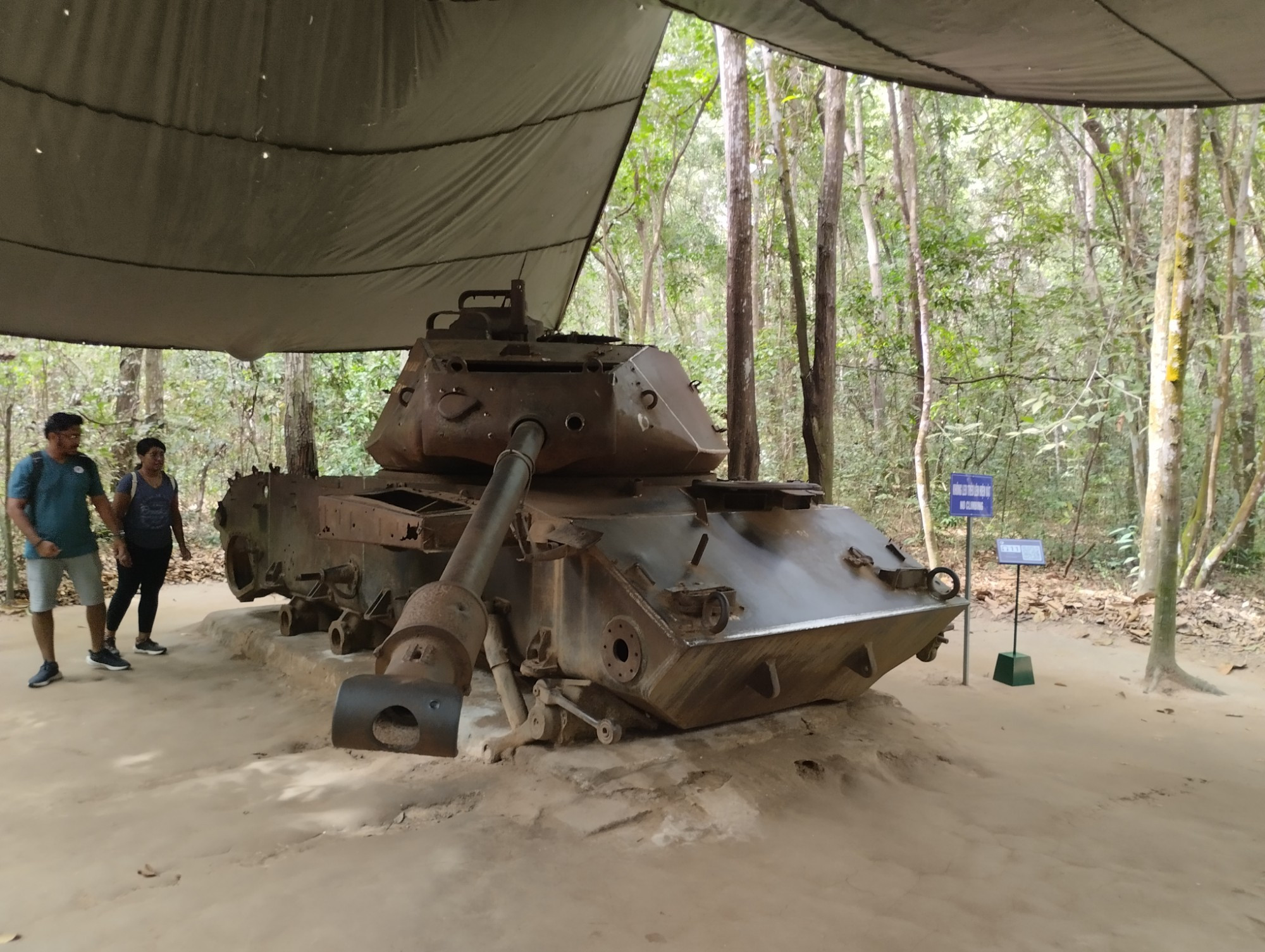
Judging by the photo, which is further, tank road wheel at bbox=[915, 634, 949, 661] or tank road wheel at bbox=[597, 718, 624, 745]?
tank road wheel at bbox=[915, 634, 949, 661]

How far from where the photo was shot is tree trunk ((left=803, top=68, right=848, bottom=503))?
7.96 meters

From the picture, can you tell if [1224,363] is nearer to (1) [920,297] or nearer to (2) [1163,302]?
(2) [1163,302]

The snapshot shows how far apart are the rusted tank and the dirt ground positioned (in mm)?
394

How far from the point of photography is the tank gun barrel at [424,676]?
1.84 m

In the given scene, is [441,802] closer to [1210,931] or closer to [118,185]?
[1210,931]

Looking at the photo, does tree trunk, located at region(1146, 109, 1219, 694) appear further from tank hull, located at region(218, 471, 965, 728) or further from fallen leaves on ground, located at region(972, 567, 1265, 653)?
tank hull, located at region(218, 471, 965, 728)

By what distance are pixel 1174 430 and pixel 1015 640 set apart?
1989mm

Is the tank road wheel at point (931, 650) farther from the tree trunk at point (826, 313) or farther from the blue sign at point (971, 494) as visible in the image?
the tree trunk at point (826, 313)

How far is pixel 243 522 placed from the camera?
7504 millimetres

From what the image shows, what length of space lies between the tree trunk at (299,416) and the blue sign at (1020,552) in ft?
22.1

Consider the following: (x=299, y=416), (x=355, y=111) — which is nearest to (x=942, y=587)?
(x=355, y=111)

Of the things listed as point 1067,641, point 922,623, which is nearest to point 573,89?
point 922,623

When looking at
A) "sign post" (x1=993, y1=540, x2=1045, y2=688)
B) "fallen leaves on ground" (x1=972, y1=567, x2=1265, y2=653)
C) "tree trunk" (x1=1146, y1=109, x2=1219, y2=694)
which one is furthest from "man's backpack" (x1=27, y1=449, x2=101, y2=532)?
"fallen leaves on ground" (x1=972, y1=567, x2=1265, y2=653)

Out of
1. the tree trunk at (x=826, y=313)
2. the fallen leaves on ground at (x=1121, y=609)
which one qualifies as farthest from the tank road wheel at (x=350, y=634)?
the fallen leaves on ground at (x=1121, y=609)
